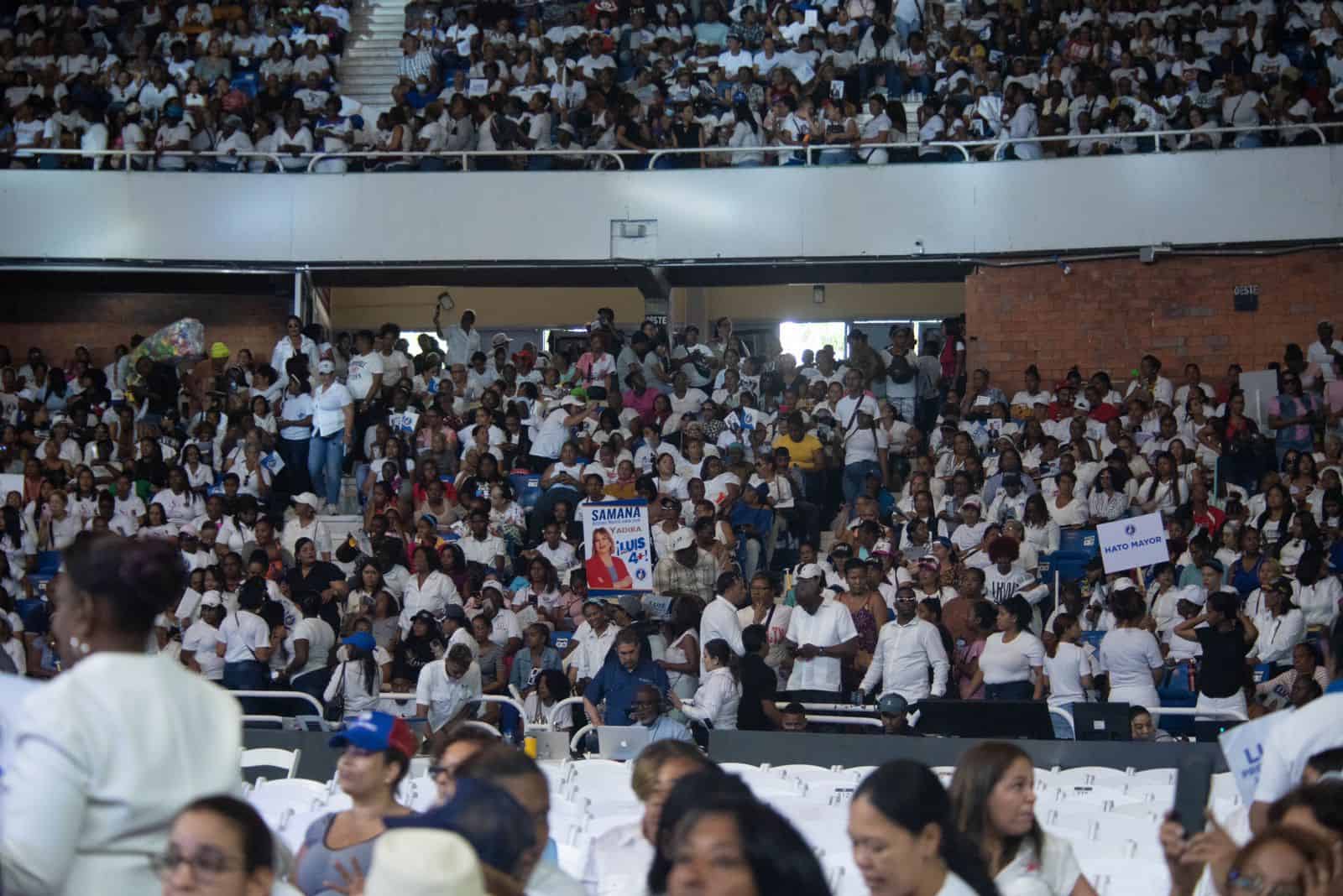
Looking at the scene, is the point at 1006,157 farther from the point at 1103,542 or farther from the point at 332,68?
the point at 332,68

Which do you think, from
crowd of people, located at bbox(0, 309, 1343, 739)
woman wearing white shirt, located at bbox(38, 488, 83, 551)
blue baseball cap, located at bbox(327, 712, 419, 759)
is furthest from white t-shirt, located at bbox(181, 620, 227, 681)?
blue baseball cap, located at bbox(327, 712, 419, 759)

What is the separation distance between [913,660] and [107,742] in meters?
9.13

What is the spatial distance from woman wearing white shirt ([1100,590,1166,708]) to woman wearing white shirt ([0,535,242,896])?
9052 millimetres

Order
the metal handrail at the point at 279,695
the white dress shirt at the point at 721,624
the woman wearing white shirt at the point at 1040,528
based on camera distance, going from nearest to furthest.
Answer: the metal handrail at the point at 279,695
the white dress shirt at the point at 721,624
the woman wearing white shirt at the point at 1040,528

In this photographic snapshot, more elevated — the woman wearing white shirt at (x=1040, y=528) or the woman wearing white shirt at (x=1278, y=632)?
the woman wearing white shirt at (x=1040, y=528)

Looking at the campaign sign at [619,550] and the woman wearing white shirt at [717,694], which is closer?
the woman wearing white shirt at [717,694]

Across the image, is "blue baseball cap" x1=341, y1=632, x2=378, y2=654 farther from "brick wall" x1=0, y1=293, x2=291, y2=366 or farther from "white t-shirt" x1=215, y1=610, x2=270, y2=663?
"brick wall" x1=0, y1=293, x2=291, y2=366

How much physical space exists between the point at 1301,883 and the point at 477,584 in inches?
460

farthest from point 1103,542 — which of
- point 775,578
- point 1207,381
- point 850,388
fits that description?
point 1207,381

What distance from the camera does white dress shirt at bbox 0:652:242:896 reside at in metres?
3.26

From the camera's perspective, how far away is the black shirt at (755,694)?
11.6 metres

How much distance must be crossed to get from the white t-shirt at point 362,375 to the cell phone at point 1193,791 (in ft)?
51.4

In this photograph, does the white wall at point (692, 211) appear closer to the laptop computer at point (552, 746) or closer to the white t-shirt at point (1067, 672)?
the white t-shirt at point (1067, 672)

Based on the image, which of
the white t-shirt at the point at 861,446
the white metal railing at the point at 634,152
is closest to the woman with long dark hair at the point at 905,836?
the white t-shirt at the point at 861,446
